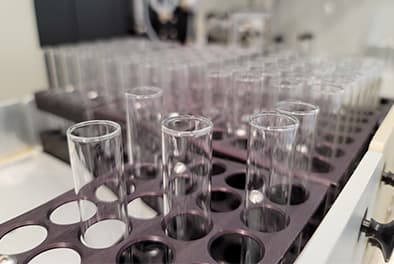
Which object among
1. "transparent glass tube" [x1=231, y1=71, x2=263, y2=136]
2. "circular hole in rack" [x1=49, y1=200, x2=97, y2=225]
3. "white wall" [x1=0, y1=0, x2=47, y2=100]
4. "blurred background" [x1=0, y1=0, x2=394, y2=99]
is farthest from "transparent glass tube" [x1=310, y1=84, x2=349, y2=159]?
"white wall" [x1=0, y1=0, x2=47, y2=100]

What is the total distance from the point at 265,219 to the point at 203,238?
112 mm

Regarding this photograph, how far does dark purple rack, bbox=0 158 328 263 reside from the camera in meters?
0.42

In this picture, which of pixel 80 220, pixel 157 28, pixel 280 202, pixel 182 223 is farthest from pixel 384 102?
pixel 157 28

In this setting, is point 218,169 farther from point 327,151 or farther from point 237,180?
point 327,151

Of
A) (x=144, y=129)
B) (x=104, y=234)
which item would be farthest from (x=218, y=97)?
(x=104, y=234)

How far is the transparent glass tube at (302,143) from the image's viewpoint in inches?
21.7

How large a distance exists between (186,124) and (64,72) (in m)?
0.66

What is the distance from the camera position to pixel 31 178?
2.72 feet

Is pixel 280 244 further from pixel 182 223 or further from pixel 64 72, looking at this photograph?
pixel 64 72

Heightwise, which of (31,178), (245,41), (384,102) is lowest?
(31,178)

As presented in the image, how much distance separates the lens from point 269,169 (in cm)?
54

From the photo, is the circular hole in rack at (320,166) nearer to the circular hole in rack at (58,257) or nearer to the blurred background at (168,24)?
the circular hole in rack at (58,257)

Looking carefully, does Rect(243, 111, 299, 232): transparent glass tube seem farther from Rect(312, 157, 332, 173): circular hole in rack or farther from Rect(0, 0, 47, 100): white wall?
Rect(0, 0, 47, 100): white wall

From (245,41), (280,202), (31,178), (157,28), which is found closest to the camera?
(280,202)
